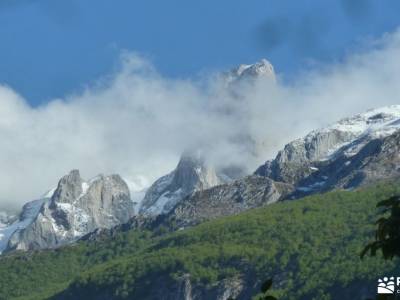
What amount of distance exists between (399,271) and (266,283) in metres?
181

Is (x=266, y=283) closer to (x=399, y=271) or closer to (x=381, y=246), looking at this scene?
(x=381, y=246)

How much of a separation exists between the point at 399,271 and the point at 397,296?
180m

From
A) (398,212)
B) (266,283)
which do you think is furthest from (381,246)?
(266,283)

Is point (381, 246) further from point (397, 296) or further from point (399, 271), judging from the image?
point (399, 271)

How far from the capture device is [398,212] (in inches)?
885

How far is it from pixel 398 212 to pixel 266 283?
2526 mm

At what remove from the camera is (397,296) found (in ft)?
73.5

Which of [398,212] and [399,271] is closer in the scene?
[398,212]

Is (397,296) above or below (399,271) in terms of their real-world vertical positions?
below

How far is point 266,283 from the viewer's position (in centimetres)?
2238

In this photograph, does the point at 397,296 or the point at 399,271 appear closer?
the point at 397,296

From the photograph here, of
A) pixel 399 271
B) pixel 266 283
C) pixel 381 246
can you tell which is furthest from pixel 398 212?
pixel 399 271

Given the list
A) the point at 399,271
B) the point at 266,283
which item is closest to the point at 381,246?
the point at 266,283

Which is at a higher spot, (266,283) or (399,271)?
(399,271)
